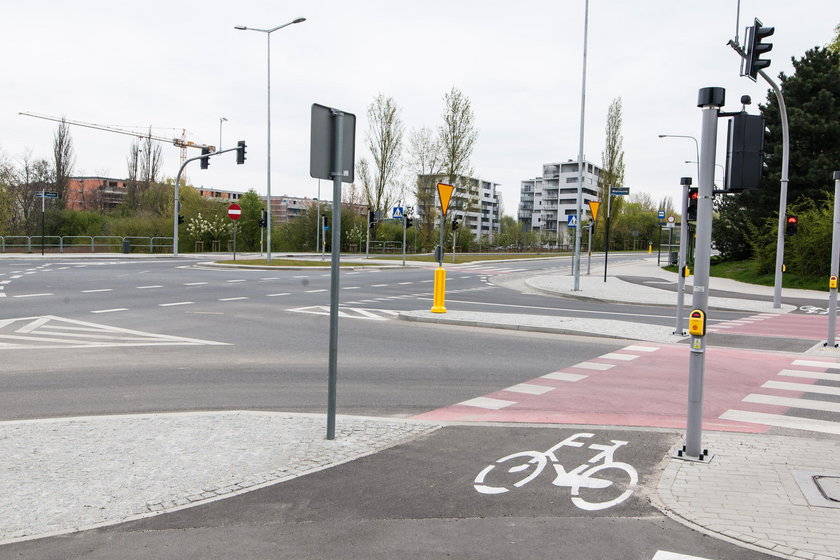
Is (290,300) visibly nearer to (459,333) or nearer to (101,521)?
(459,333)

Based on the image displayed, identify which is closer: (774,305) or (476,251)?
(774,305)

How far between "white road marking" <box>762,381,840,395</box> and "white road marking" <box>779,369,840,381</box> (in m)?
0.61

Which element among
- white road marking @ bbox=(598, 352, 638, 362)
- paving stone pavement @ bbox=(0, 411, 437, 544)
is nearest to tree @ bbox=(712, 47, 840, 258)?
white road marking @ bbox=(598, 352, 638, 362)

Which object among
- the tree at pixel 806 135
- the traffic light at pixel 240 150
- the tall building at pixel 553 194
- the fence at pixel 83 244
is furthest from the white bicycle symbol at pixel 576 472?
the tall building at pixel 553 194

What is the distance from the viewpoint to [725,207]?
3875cm

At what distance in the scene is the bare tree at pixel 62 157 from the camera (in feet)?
213

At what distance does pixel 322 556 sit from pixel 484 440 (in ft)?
8.33

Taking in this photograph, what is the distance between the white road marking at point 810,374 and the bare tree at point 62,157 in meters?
68.4

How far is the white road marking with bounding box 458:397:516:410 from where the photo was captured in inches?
291

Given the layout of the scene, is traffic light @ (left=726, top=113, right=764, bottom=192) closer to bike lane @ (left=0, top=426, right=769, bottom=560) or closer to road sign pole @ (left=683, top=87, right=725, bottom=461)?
road sign pole @ (left=683, top=87, right=725, bottom=461)

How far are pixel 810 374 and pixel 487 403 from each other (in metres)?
5.09

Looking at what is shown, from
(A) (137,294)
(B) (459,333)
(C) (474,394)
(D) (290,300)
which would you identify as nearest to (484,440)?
(C) (474,394)

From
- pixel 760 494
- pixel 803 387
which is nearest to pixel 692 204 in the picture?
pixel 803 387

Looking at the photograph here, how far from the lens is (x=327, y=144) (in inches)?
216
